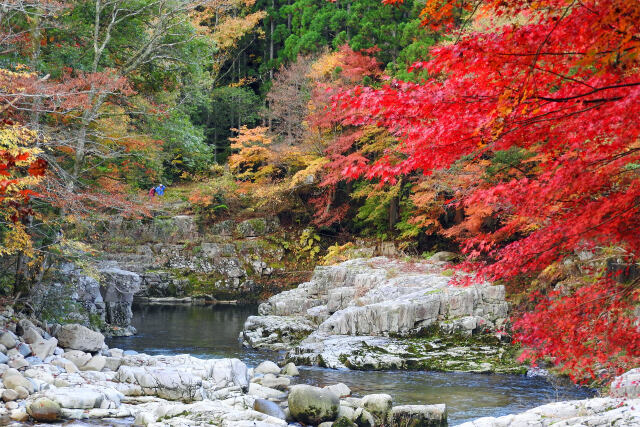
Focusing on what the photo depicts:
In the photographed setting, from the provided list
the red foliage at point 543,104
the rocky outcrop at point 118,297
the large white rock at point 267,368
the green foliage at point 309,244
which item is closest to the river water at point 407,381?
the large white rock at point 267,368

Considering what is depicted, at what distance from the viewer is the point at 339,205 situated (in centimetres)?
2614

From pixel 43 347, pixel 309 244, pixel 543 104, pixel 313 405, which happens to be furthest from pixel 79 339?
pixel 309 244

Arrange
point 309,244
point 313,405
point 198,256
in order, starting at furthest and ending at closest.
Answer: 1. point 309,244
2. point 198,256
3. point 313,405

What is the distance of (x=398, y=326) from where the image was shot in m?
13.5

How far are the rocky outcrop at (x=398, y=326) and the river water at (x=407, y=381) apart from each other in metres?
0.49

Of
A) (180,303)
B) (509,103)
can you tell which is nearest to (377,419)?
(509,103)

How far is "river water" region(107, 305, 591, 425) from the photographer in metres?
9.32

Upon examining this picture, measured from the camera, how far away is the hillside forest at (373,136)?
3.53 metres

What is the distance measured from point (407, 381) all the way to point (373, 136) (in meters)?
13.9

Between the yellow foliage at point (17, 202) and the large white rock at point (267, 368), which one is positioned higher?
the yellow foliage at point (17, 202)

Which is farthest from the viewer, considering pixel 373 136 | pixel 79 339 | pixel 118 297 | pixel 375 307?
pixel 373 136

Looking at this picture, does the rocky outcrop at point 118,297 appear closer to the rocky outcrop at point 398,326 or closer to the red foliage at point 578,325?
the rocky outcrop at point 398,326

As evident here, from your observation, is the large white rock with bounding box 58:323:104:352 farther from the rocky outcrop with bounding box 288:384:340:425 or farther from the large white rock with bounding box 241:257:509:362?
the rocky outcrop with bounding box 288:384:340:425

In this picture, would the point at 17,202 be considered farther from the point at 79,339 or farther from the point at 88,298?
the point at 88,298
